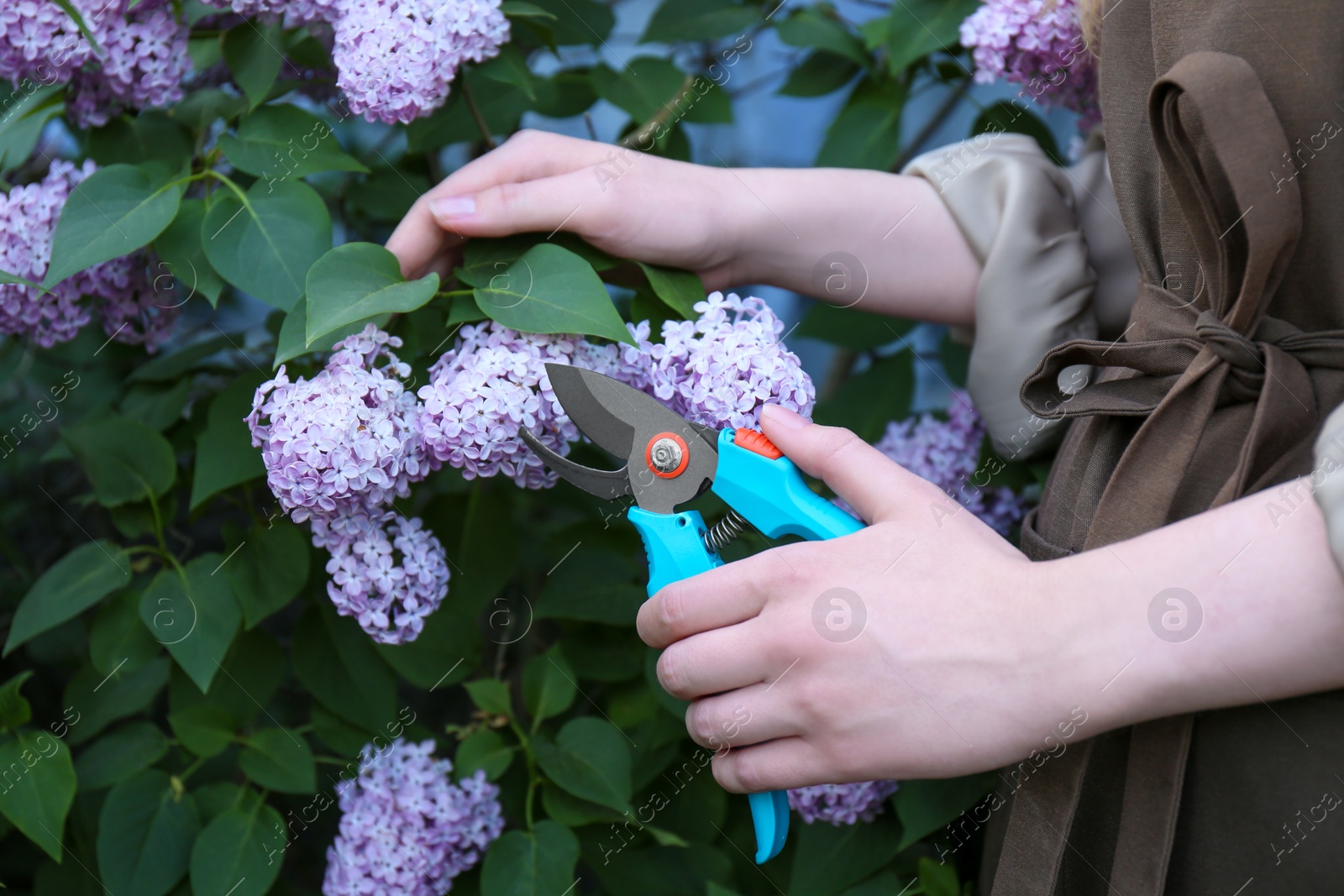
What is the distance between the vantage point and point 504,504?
966 mm

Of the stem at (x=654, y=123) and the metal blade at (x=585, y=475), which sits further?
the stem at (x=654, y=123)

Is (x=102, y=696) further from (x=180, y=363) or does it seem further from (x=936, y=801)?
(x=936, y=801)

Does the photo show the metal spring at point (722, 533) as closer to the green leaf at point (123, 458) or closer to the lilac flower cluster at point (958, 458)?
the lilac flower cluster at point (958, 458)

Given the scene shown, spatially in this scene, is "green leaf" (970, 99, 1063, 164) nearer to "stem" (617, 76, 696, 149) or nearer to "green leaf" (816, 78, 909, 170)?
"green leaf" (816, 78, 909, 170)

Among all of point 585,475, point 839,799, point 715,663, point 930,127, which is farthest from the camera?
point 930,127

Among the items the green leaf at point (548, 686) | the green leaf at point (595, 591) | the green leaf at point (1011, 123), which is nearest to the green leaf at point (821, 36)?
the green leaf at point (1011, 123)

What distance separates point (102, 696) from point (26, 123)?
51 cm

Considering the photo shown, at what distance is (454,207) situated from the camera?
648 millimetres

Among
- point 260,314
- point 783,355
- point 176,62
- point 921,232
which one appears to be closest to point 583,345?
point 783,355

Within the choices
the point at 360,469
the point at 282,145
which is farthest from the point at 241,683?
the point at 282,145

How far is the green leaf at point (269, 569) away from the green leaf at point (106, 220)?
25cm

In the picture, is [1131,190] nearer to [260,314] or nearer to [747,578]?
[747,578]

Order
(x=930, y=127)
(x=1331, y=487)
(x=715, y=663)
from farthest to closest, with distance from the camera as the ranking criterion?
A: (x=930, y=127) → (x=715, y=663) → (x=1331, y=487)

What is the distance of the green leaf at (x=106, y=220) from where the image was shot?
0.69 metres
